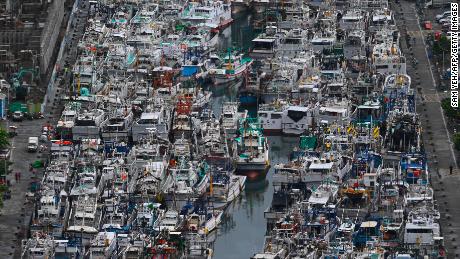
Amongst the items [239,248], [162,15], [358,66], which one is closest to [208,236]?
[239,248]

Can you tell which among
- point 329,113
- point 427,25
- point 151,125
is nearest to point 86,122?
point 151,125

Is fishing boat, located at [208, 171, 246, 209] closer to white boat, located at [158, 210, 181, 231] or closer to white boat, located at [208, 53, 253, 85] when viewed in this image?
white boat, located at [158, 210, 181, 231]

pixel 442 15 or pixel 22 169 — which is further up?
pixel 442 15

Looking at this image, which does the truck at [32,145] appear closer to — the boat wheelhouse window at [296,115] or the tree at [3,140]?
the tree at [3,140]

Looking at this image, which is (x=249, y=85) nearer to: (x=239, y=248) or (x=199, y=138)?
(x=199, y=138)

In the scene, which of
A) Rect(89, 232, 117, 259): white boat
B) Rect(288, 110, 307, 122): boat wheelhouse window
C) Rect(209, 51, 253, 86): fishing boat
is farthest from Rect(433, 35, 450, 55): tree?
Rect(89, 232, 117, 259): white boat

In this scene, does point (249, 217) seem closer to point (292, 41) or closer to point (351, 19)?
point (292, 41)

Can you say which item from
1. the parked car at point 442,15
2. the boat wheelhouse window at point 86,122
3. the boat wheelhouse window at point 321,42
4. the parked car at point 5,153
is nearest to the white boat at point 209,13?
the boat wheelhouse window at point 321,42
